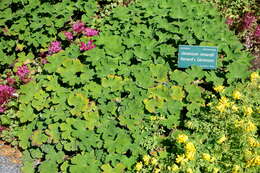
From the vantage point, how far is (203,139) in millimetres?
3973

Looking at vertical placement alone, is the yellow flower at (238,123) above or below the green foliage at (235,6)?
below

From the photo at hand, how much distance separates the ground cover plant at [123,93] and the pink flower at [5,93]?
14 mm

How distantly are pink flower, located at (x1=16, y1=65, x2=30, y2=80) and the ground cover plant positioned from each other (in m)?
0.02

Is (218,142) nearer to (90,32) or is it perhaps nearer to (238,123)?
(238,123)

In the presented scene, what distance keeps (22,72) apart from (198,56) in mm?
2411

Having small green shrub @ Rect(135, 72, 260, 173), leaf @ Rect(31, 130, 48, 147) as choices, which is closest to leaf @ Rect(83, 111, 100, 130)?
leaf @ Rect(31, 130, 48, 147)

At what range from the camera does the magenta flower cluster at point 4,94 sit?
4.94 m

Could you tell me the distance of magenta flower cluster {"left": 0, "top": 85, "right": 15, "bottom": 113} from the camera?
16.2 feet

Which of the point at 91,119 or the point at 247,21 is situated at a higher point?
the point at 247,21

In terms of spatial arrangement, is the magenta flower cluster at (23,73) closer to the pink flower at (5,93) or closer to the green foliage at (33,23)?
the pink flower at (5,93)

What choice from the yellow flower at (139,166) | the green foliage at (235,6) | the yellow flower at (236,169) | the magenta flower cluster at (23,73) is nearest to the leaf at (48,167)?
the yellow flower at (139,166)

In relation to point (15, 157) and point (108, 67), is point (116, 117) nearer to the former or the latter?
point (108, 67)

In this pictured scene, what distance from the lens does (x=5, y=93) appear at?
4996mm

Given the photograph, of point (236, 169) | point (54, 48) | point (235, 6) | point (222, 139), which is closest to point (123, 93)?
point (54, 48)
